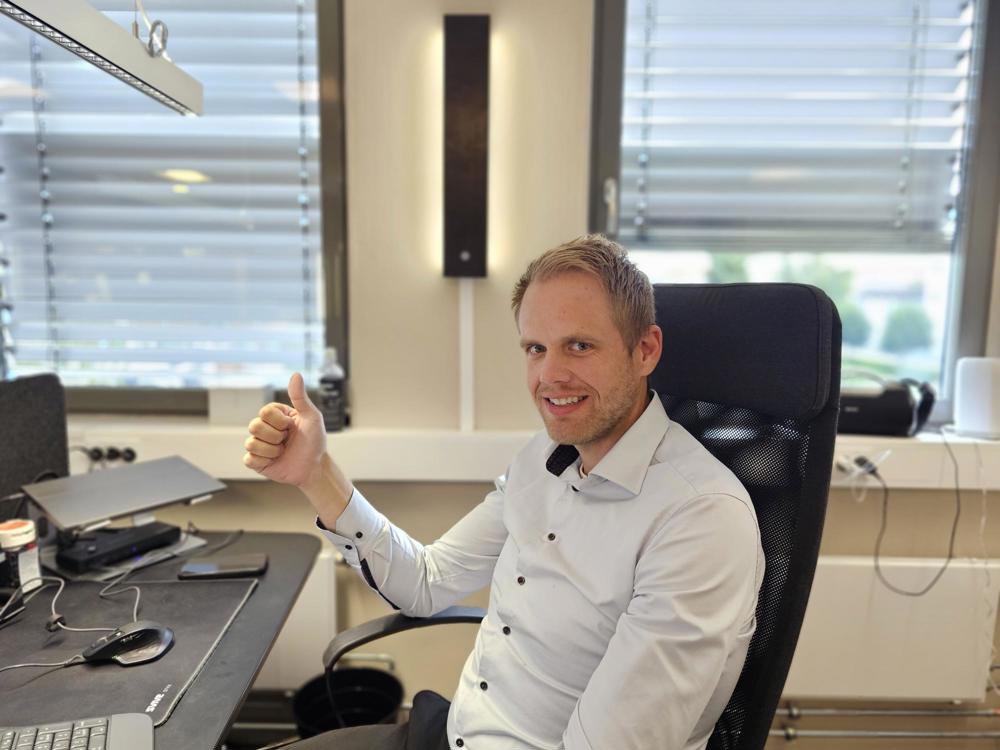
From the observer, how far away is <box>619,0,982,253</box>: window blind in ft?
6.24

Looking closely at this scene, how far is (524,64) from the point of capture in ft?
5.80

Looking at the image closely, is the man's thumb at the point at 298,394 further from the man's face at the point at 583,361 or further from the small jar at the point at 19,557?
the small jar at the point at 19,557

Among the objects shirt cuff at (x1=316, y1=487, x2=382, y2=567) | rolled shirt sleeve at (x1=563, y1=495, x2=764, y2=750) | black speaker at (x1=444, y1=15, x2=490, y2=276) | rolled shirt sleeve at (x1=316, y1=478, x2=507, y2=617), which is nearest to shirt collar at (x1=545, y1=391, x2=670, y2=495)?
rolled shirt sleeve at (x1=563, y1=495, x2=764, y2=750)

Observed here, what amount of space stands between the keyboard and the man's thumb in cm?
52

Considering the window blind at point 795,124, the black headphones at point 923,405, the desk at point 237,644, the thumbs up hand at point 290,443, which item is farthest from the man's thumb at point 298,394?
the black headphones at point 923,405

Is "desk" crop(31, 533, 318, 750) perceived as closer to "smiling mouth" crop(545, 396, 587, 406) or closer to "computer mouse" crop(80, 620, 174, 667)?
"computer mouse" crop(80, 620, 174, 667)

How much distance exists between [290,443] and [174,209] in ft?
4.15

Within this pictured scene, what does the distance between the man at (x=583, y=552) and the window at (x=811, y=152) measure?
3.17 ft

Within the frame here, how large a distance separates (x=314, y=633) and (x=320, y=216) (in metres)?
1.27

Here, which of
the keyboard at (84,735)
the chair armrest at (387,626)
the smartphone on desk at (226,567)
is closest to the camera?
the keyboard at (84,735)

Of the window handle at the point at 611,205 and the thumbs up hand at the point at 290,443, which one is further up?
the window handle at the point at 611,205

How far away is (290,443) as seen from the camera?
1.16 meters

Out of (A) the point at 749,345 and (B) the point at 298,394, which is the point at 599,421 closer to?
(A) the point at 749,345

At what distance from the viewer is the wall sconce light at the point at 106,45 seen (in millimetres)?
912
